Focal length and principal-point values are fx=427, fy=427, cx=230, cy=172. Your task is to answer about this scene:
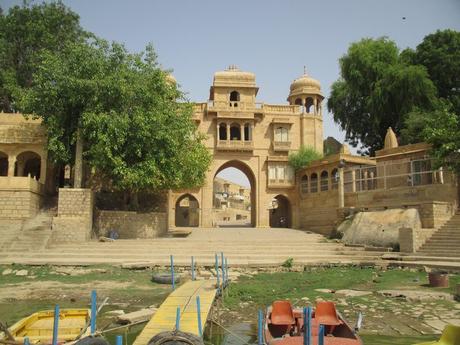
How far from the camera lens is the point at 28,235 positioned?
20641 mm

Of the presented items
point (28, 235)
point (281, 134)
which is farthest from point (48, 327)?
point (281, 134)

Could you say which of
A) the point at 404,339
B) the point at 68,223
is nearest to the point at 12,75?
the point at 68,223

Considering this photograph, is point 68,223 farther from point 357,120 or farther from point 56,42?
point 357,120

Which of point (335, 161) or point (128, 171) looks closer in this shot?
point (128, 171)

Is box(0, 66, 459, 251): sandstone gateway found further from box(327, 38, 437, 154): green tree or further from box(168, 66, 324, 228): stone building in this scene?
box(327, 38, 437, 154): green tree

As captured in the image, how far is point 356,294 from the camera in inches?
480

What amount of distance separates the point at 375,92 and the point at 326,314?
96.6 ft

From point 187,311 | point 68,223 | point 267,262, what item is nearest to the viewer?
point 187,311

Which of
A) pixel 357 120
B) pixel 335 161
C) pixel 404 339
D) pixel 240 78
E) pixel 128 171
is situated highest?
pixel 240 78

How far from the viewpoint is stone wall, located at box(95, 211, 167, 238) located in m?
24.1

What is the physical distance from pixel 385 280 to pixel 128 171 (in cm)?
1323

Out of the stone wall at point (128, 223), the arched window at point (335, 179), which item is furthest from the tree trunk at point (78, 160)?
the arched window at point (335, 179)

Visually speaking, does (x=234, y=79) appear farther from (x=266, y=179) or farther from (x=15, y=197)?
(x=15, y=197)

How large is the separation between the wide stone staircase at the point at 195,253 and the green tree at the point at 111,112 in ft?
12.5
